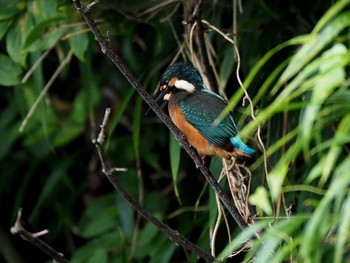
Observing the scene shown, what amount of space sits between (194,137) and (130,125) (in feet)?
4.40

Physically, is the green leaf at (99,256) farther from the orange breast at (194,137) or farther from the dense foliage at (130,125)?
the orange breast at (194,137)

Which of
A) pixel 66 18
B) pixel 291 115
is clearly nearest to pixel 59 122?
pixel 66 18

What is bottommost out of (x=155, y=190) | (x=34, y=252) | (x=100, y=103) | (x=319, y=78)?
Result: (x=34, y=252)

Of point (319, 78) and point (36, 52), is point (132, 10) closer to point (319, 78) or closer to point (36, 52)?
point (36, 52)

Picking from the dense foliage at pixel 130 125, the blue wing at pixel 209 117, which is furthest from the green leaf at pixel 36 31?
the blue wing at pixel 209 117

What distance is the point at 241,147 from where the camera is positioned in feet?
9.80

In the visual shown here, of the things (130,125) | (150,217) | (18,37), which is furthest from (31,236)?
(130,125)

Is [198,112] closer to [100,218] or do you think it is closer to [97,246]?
[97,246]

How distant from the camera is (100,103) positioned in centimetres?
468

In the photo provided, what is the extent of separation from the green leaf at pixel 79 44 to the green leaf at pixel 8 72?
222 millimetres

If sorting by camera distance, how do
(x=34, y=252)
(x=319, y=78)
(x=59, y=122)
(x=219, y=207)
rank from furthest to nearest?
1. (x=34, y=252)
2. (x=59, y=122)
3. (x=219, y=207)
4. (x=319, y=78)

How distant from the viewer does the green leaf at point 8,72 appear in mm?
3562

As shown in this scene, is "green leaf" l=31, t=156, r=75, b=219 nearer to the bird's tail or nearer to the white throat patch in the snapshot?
the white throat patch

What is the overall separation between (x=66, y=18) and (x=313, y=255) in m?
1.95
